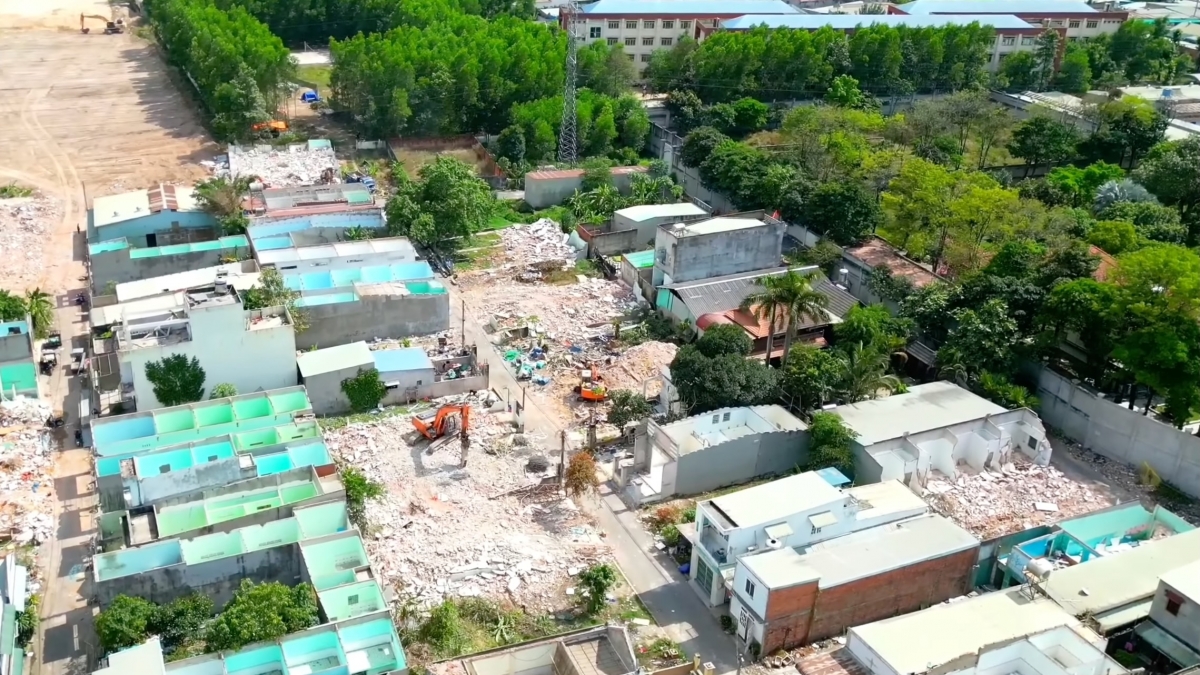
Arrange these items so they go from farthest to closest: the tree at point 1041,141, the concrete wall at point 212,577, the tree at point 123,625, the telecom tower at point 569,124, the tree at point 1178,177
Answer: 1. the tree at point 1041,141
2. the telecom tower at point 569,124
3. the tree at point 1178,177
4. the concrete wall at point 212,577
5. the tree at point 123,625

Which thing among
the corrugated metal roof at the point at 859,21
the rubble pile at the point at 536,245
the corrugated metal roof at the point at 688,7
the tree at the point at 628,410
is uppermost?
the corrugated metal roof at the point at 688,7

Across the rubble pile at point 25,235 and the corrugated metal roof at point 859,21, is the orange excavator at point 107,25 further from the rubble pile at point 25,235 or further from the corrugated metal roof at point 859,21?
the corrugated metal roof at point 859,21

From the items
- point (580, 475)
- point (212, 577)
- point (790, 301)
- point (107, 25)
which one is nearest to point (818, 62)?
point (790, 301)

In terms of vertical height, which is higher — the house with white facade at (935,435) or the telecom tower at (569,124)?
the telecom tower at (569,124)

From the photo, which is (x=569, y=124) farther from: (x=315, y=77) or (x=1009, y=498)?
(x=1009, y=498)

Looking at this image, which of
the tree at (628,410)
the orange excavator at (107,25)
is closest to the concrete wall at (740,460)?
the tree at (628,410)

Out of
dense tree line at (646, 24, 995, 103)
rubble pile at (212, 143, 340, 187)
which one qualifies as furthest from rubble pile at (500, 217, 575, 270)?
dense tree line at (646, 24, 995, 103)

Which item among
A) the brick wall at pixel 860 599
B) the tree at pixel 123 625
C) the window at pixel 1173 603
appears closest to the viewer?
the tree at pixel 123 625
